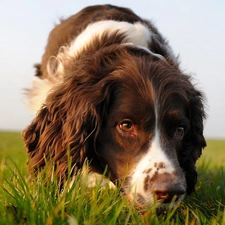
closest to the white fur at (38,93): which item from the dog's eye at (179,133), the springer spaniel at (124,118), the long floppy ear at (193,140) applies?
the springer spaniel at (124,118)

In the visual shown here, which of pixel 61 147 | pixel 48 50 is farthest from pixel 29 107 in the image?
pixel 61 147

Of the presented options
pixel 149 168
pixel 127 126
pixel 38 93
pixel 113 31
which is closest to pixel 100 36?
pixel 113 31

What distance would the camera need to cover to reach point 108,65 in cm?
505

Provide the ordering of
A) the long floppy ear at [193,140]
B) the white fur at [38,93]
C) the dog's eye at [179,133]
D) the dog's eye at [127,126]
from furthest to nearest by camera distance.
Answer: the white fur at [38,93]
the long floppy ear at [193,140]
the dog's eye at [179,133]
the dog's eye at [127,126]

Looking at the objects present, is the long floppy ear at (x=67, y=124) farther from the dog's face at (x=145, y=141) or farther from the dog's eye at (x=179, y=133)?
the dog's eye at (x=179, y=133)

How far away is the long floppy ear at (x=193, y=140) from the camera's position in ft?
17.2

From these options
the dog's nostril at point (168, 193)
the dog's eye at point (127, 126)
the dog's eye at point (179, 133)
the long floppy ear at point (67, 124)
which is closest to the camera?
the dog's nostril at point (168, 193)

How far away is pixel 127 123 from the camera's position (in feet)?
→ 14.7

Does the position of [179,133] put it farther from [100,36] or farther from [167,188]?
[100,36]

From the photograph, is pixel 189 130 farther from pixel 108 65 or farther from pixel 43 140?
pixel 43 140

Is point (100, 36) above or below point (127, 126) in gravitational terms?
above

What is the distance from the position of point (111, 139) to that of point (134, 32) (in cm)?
166

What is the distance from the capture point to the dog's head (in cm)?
413

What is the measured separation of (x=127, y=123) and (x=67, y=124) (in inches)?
29.3
